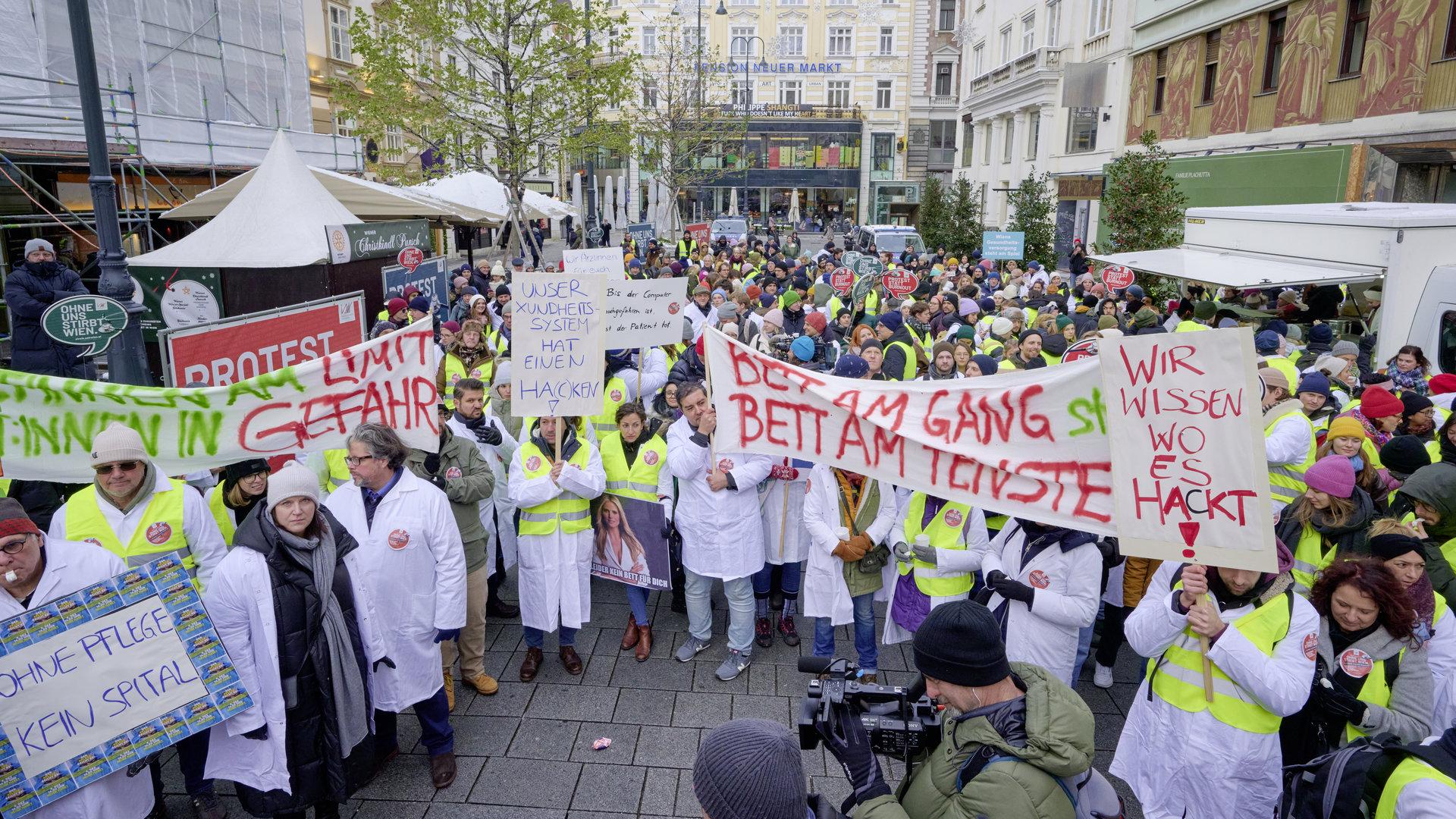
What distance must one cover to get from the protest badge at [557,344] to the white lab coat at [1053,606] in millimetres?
2708

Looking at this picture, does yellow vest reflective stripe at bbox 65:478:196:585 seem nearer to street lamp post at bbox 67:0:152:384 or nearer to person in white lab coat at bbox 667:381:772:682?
person in white lab coat at bbox 667:381:772:682

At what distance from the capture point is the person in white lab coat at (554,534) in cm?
557

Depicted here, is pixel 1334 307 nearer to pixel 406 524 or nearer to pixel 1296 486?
pixel 1296 486

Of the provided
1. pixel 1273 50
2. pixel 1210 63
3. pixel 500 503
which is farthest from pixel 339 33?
pixel 500 503

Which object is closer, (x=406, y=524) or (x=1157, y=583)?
(x=1157, y=583)

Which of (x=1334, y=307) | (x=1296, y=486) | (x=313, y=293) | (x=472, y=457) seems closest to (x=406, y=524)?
(x=472, y=457)

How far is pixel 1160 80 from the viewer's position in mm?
25281

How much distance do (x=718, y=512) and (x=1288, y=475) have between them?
3530 millimetres

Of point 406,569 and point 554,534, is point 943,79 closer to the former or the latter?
point 554,534

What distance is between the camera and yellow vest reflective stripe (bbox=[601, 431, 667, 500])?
5.84 metres

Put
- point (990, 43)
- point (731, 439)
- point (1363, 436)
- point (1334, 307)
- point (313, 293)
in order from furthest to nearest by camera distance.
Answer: point (990, 43), point (1334, 307), point (313, 293), point (1363, 436), point (731, 439)

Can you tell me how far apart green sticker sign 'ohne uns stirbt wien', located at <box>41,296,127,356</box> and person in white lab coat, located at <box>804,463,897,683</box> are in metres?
5.25

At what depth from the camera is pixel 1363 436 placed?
5.45 metres

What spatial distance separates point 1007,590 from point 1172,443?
1.30 m
